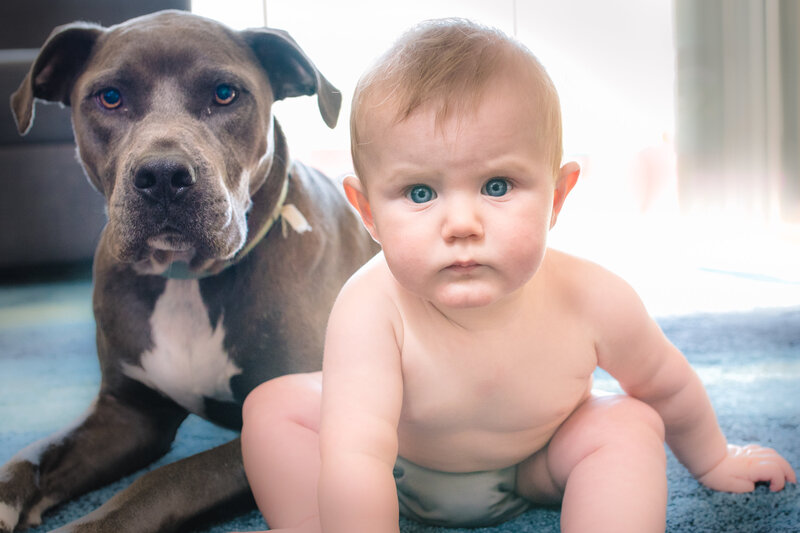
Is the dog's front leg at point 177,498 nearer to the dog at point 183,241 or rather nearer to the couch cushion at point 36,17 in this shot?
the dog at point 183,241

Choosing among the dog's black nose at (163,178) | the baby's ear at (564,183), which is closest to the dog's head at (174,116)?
the dog's black nose at (163,178)

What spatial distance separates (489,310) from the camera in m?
0.74

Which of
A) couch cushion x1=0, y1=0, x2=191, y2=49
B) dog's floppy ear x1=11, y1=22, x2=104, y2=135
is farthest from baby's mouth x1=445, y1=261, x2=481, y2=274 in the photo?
couch cushion x1=0, y1=0, x2=191, y2=49

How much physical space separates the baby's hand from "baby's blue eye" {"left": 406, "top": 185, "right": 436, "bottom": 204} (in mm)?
487

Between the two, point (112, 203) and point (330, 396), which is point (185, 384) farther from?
point (330, 396)

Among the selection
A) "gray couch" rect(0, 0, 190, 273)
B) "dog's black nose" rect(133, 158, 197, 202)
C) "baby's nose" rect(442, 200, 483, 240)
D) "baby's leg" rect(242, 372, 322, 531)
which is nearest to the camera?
"baby's nose" rect(442, 200, 483, 240)

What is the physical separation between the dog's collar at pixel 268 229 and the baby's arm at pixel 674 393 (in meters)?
0.48

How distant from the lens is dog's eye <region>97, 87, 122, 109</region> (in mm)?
995

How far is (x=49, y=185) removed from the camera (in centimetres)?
245

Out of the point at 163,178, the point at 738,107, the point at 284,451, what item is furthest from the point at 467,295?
the point at 738,107

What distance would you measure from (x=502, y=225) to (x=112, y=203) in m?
0.54

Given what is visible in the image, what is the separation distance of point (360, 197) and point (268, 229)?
0.36m

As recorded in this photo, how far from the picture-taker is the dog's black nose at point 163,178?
2.88 feet

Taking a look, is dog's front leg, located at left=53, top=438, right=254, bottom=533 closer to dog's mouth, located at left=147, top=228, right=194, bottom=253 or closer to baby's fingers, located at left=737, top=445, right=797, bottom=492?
dog's mouth, located at left=147, top=228, right=194, bottom=253
